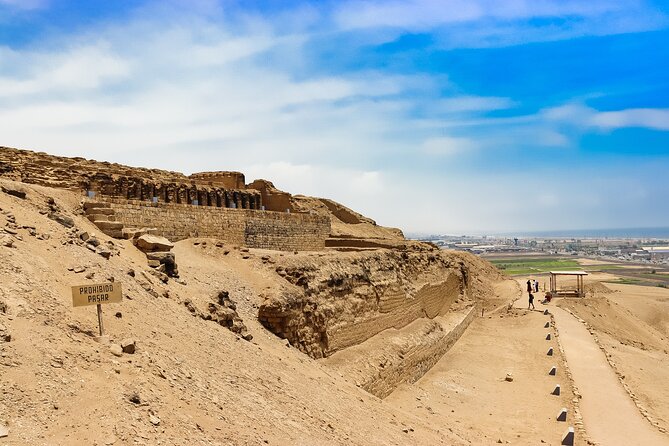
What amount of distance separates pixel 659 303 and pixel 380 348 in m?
36.1

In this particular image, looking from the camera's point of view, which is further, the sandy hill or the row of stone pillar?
the row of stone pillar

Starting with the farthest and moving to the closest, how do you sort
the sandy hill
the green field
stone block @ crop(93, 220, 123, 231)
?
the green field
stone block @ crop(93, 220, 123, 231)
the sandy hill

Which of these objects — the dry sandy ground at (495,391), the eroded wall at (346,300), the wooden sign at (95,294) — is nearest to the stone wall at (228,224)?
the eroded wall at (346,300)

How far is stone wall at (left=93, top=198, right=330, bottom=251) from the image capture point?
1402 centimetres

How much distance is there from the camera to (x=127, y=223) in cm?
1355

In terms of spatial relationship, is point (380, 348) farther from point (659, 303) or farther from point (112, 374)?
point (659, 303)

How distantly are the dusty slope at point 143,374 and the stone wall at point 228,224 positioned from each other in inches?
91.4

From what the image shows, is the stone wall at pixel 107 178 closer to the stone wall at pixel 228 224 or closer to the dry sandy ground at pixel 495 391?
the stone wall at pixel 228 224

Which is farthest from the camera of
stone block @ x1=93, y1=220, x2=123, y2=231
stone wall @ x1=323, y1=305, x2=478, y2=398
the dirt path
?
stone wall @ x1=323, y1=305, x2=478, y2=398

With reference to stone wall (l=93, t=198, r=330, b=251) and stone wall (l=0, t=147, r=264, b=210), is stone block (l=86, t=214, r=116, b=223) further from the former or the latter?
stone wall (l=0, t=147, r=264, b=210)

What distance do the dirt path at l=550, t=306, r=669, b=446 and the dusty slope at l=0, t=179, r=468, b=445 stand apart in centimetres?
460

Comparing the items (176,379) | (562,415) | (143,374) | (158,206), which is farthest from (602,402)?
(143,374)

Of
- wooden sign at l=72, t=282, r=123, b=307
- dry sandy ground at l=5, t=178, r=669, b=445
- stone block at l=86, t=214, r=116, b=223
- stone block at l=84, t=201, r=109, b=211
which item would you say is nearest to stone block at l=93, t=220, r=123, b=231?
stone block at l=86, t=214, r=116, b=223

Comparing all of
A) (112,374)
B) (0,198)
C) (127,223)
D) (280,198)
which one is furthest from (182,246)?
(280,198)
